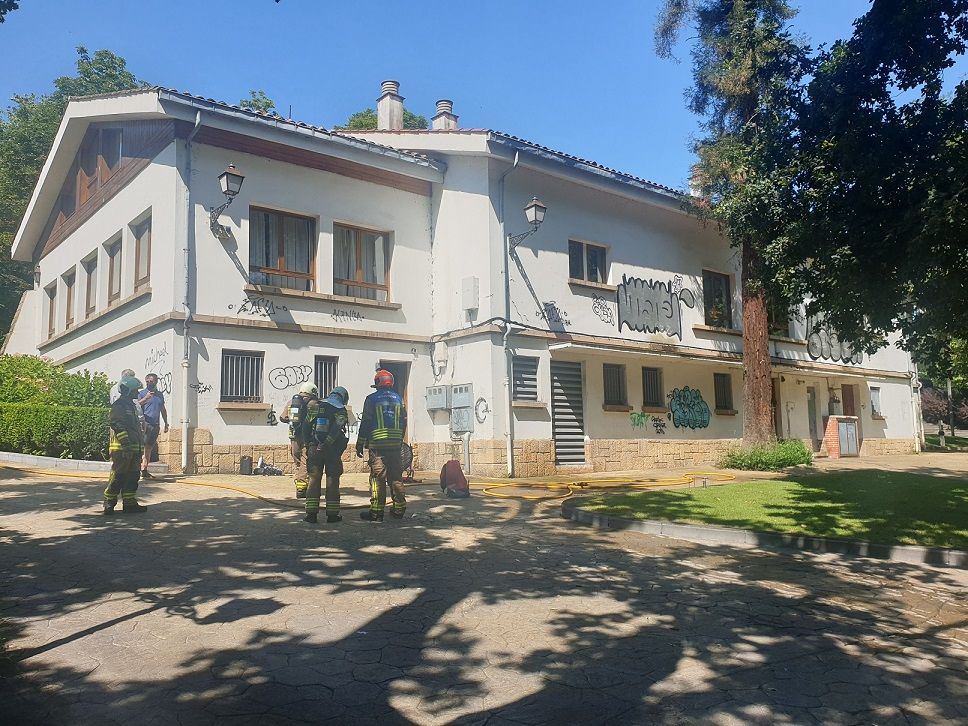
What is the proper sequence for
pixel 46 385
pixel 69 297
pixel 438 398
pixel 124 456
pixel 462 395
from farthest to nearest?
pixel 69 297 → pixel 46 385 → pixel 438 398 → pixel 462 395 → pixel 124 456

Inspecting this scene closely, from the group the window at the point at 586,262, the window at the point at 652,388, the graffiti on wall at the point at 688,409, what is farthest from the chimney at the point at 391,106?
the graffiti on wall at the point at 688,409

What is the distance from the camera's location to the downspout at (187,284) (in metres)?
13.6

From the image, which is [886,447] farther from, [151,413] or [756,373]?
[151,413]

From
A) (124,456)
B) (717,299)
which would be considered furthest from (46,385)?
(717,299)

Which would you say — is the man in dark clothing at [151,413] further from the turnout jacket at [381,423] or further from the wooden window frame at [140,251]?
the turnout jacket at [381,423]

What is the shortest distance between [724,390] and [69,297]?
19.2m

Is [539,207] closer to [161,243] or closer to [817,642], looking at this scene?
[161,243]

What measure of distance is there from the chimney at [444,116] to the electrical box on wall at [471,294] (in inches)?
267

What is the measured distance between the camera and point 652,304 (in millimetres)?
19344

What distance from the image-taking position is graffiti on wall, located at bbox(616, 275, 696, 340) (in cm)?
1867

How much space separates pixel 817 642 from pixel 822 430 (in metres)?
22.1

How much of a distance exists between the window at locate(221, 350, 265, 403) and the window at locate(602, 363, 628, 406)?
8185mm

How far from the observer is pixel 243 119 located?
1448 centimetres

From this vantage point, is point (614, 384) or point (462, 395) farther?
point (614, 384)
